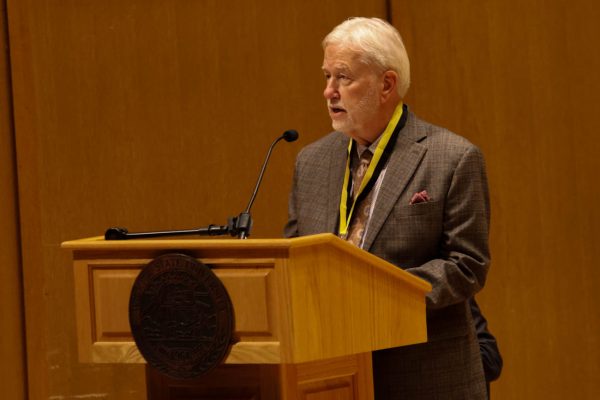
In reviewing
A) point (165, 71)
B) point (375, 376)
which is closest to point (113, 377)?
point (165, 71)

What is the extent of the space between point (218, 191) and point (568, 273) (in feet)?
3.79

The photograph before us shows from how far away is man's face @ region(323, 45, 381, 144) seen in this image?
7.05 ft

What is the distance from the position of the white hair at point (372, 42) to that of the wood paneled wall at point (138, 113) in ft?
3.71

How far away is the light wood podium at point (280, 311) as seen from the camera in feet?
5.39

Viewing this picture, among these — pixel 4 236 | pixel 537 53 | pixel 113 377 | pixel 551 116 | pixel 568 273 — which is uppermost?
pixel 537 53

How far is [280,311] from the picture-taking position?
1.64 meters

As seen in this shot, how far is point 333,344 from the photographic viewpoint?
1.69m

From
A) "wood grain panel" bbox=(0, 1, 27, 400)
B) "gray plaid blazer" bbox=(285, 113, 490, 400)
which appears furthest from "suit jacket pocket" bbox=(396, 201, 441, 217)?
"wood grain panel" bbox=(0, 1, 27, 400)

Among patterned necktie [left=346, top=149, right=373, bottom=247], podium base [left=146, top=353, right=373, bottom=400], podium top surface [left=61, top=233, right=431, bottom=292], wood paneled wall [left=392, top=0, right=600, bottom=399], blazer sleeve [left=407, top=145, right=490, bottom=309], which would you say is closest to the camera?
podium top surface [left=61, top=233, right=431, bottom=292]

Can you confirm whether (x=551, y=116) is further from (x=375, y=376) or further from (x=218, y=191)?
(x=375, y=376)

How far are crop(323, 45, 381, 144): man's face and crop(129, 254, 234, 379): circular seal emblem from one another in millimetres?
624

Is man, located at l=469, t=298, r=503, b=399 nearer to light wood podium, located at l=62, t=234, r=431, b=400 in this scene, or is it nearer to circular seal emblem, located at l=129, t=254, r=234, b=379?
light wood podium, located at l=62, t=234, r=431, b=400

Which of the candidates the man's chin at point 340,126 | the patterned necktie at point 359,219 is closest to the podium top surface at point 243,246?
the patterned necktie at point 359,219

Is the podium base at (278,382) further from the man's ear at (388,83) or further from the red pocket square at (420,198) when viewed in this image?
the man's ear at (388,83)
